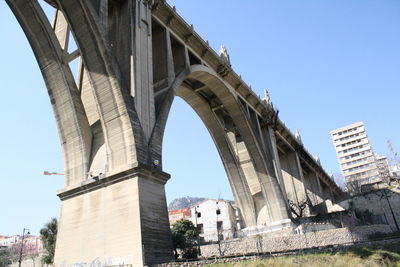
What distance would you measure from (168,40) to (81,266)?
51.3ft

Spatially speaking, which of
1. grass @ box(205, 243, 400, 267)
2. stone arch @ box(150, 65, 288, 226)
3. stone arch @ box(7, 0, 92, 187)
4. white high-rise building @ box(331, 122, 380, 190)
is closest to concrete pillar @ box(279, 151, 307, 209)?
stone arch @ box(150, 65, 288, 226)

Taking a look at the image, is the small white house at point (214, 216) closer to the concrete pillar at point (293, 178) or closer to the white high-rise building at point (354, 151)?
the concrete pillar at point (293, 178)

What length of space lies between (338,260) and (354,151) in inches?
5136

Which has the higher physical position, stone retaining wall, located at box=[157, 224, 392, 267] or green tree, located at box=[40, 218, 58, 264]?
green tree, located at box=[40, 218, 58, 264]

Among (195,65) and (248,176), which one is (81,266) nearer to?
(195,65)

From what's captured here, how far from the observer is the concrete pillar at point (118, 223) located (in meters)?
13.6

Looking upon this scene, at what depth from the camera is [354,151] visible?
5167 inches

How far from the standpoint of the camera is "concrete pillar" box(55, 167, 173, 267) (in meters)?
13.6

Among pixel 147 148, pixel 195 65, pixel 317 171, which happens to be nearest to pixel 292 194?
pixel 317 171

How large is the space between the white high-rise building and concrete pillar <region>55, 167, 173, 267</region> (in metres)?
124

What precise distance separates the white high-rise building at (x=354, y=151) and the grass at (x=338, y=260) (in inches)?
4585

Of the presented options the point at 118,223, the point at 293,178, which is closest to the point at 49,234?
the point at 118,223

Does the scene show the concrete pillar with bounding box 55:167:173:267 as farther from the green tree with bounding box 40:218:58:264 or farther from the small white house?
the small white house

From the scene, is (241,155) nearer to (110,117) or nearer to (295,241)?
(295,241)
